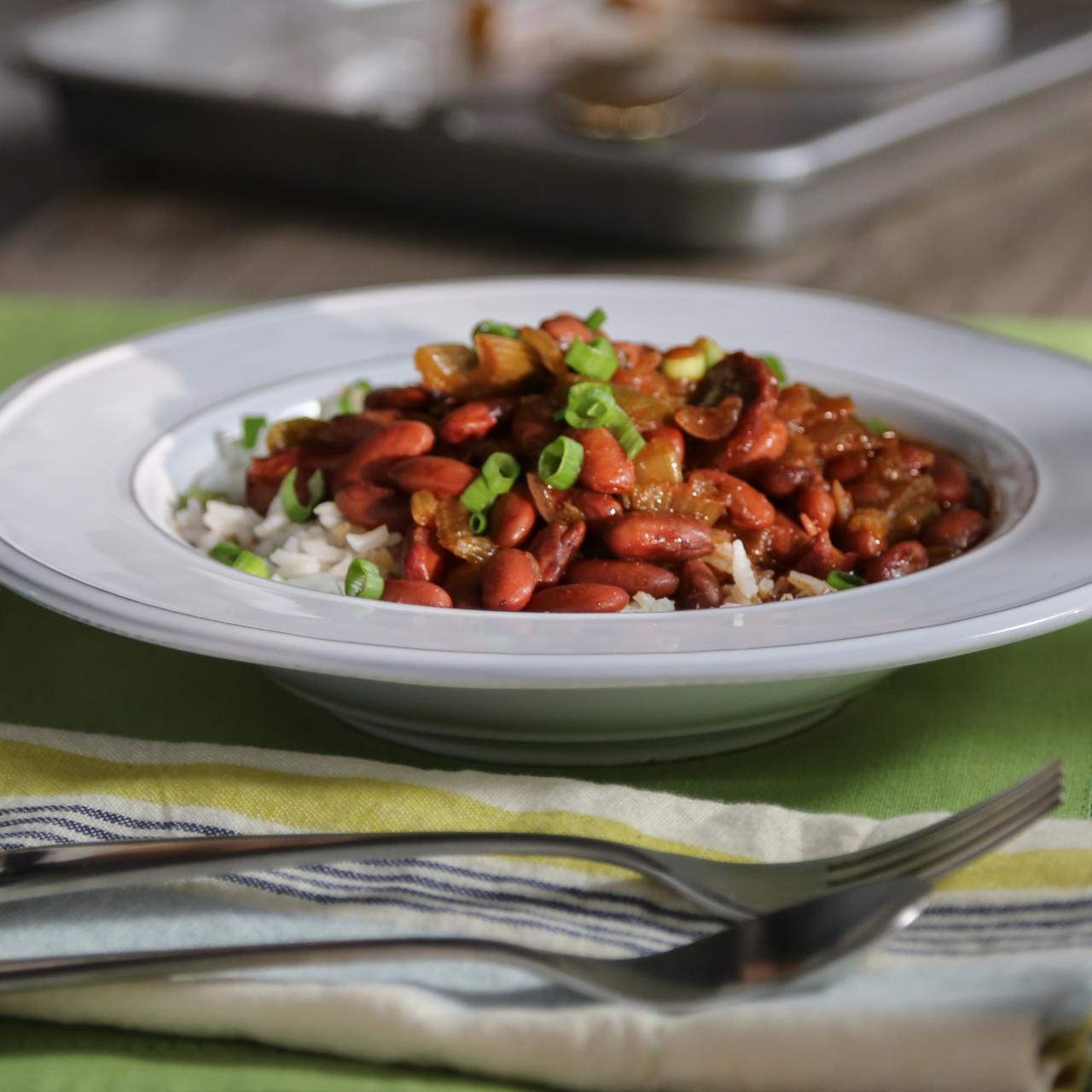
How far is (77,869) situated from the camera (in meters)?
1.44

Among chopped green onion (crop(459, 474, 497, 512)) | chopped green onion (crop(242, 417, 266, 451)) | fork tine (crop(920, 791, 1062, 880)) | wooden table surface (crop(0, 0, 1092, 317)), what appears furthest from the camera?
wooden table surface (crop(0, 0, 1092, 317))

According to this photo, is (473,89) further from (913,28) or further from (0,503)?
(0,503)

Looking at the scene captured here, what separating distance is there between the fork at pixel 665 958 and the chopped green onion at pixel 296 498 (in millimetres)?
870

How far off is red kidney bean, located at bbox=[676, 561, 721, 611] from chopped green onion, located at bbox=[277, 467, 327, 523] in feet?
1.77

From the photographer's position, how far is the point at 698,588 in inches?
74.0

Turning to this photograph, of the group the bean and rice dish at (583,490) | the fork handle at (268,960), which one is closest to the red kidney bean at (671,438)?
the bean and rice dish at (583,490)

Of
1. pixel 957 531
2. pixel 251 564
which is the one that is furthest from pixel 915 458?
pixel 251 564

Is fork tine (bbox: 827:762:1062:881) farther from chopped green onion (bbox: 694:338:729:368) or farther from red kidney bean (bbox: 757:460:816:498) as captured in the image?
chopped green onion (bbox: 694:338:729:368)

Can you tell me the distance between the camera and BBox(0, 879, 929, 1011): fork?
1.31m

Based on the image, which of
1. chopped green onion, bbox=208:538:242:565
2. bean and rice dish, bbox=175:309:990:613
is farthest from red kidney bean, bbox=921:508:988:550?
chopped green onion, bbox=208:538:242:565

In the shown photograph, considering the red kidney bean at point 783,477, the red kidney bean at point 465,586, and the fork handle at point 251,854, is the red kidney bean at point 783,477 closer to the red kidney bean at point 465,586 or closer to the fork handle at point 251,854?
the red kidney bean at point 465,586

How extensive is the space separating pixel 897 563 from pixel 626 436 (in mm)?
381

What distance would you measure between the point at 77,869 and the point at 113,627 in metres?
0.27

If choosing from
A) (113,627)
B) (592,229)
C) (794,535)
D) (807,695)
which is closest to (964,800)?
(807,695)
